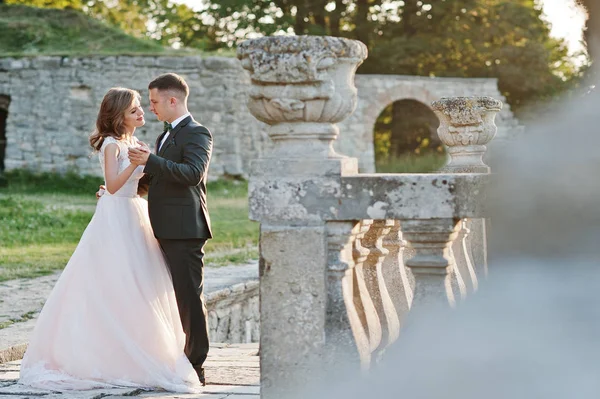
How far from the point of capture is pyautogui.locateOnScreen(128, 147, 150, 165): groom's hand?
4703mm

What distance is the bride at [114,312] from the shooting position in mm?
4977

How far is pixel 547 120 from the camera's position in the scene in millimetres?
3586

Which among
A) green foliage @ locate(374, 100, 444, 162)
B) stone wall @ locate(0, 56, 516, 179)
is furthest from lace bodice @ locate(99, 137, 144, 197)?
green foliage @ locate(374, 100, 444, 162)

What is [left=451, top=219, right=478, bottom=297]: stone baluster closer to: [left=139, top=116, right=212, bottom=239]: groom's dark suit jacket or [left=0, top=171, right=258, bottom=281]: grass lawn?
[left=139, top=116, right=212, bottom=239]: groom's dark suit jacket

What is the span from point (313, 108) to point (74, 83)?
18.6 metres

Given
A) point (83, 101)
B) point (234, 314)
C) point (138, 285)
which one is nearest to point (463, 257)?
point (138, 285)

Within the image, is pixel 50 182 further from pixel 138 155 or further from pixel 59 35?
pixel 138 155

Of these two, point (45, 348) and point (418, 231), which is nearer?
point (418, 231)

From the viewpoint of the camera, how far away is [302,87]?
341 cm

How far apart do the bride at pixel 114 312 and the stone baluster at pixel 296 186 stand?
4.95ft

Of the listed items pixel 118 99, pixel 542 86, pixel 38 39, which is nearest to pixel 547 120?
pixel 118 99

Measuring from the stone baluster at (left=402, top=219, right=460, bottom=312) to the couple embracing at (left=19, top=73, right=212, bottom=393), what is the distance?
165 cm

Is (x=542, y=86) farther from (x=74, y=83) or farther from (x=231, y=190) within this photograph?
(x=74, y=83)

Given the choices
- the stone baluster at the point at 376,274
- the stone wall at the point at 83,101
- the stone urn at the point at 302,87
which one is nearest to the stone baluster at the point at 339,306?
the stone urn at the point at 302,87
